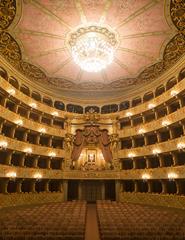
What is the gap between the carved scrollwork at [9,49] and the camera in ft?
45.2

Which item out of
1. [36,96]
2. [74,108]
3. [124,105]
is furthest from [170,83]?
[36,96]

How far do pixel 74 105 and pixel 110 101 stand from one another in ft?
14.0

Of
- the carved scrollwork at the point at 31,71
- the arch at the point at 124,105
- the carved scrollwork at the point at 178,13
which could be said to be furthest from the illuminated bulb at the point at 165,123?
the carved scrollwork at the point at 31,71

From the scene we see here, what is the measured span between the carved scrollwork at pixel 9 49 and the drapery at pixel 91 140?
9742 millimetres

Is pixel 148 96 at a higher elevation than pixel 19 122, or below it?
higher

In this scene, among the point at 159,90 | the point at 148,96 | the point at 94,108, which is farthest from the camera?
the point at 94,108

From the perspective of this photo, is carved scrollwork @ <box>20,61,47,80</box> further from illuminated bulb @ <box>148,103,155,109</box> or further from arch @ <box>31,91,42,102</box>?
illuminated bulb @ <box>148,103,155,109</box>

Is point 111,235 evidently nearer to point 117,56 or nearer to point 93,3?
point 93,3

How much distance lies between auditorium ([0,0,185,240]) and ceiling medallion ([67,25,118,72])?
7 centimetres

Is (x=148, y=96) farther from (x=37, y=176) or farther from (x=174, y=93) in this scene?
(x=37, y=176)

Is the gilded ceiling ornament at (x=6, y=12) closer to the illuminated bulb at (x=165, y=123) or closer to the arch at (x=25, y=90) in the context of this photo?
the arch at (x=25, y=90)

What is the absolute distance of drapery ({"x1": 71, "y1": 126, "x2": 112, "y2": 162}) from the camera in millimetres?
21250

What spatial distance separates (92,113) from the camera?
890 inches

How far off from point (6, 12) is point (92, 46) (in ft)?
17.5
